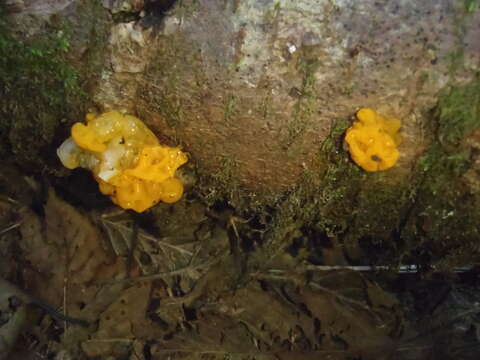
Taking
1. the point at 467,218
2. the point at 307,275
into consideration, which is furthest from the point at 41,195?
the point at 467,218

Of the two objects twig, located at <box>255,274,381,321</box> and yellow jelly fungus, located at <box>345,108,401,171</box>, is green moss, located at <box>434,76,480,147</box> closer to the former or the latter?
yellow jelly fungus, located at <box>345,108,401,171</box>

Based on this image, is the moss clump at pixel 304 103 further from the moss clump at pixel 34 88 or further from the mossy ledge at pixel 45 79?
the moss clump at pixel 34 88

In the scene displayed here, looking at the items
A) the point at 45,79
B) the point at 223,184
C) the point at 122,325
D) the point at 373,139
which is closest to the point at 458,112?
the point at 373,139

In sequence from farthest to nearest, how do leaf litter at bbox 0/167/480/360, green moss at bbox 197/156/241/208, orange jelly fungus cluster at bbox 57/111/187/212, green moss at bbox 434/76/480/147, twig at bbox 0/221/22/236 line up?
twig at bbox 0/221/22/236, leaf litter at bbox 0/167/480/360, green moss at bbox 197/156/241/208, orange jelly fungus cluster at bbox 57/111/187/212, green moss at bbox 434/76/480/147

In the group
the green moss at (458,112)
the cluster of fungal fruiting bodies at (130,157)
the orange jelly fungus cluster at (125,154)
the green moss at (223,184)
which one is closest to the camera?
the green moss at (458,112)

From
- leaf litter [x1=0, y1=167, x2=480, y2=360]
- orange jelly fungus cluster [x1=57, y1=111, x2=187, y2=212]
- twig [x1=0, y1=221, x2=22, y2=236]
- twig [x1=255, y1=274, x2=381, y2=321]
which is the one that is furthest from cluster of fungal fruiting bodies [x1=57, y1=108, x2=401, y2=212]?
twig [x1=255, y1=274, x2=381, y2=321]

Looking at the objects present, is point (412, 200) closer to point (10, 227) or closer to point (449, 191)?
point (449, 191)

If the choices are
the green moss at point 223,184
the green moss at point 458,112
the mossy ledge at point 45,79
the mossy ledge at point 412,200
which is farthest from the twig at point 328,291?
the mossy ledge at point 45,79
